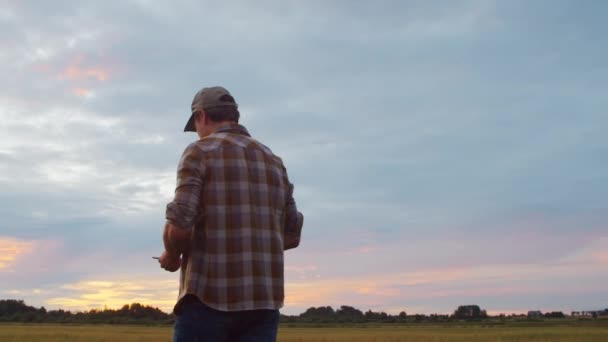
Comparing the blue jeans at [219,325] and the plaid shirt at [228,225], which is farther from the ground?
the plaid shirt at [228,225]

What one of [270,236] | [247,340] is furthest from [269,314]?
[270,236]

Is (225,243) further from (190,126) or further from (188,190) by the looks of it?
(190,126)

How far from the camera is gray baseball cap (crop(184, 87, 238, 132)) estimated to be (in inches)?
120

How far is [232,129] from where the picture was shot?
10.0 feet

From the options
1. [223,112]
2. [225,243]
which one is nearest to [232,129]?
[223,112]

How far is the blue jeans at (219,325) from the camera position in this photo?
2670mm

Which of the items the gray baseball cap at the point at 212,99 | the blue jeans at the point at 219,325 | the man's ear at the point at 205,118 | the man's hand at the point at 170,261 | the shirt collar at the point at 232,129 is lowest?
the blue jeans at the point at 219,325

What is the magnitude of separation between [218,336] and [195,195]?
586 millimetres

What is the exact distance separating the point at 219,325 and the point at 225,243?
0.33 meters

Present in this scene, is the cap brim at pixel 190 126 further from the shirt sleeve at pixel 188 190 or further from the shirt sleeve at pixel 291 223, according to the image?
the shirt sleeve at pixel 291 223

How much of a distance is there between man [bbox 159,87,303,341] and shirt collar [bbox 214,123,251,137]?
0.21 ft

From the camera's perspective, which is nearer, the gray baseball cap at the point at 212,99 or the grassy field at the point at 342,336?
the gray baseball cap at the point at 212,99

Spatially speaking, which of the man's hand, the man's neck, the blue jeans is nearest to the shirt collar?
the man's neck

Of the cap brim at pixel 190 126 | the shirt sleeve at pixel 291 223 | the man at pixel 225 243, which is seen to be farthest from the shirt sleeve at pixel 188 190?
the shirt sleeve at pixel 291 223
